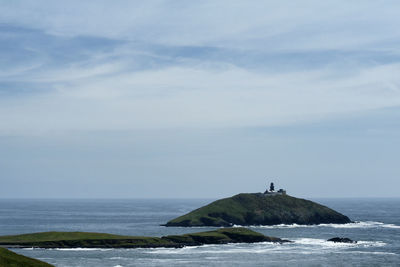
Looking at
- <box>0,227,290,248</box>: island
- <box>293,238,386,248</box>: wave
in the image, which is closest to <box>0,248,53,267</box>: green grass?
<box>0,227,290,248</box>: island

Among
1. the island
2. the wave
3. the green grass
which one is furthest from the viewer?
the wave

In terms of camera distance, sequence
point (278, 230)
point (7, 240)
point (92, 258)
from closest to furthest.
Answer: point (92, 258) < point (7, 240) < point (278, 230)

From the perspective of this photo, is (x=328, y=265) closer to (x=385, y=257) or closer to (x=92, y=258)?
(x=385, y=257)

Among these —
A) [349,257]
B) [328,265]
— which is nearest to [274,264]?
[328,265]

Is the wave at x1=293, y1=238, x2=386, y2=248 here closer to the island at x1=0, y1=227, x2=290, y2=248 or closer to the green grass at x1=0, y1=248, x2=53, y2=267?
the island at x1=0, y1=227, x2=290, y2=248

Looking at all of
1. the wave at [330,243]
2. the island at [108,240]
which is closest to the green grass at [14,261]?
the island at [108,240]

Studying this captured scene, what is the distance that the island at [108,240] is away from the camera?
436 ft

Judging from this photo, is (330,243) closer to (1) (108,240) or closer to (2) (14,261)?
(1) (108,240)

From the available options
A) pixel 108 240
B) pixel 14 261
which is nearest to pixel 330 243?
pixel 108 240

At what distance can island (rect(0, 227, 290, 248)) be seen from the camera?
133000 millimetres

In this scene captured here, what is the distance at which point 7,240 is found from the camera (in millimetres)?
135125

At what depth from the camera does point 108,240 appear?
13812 cm

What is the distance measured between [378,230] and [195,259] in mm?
107005

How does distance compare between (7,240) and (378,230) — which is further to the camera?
(378,230)
